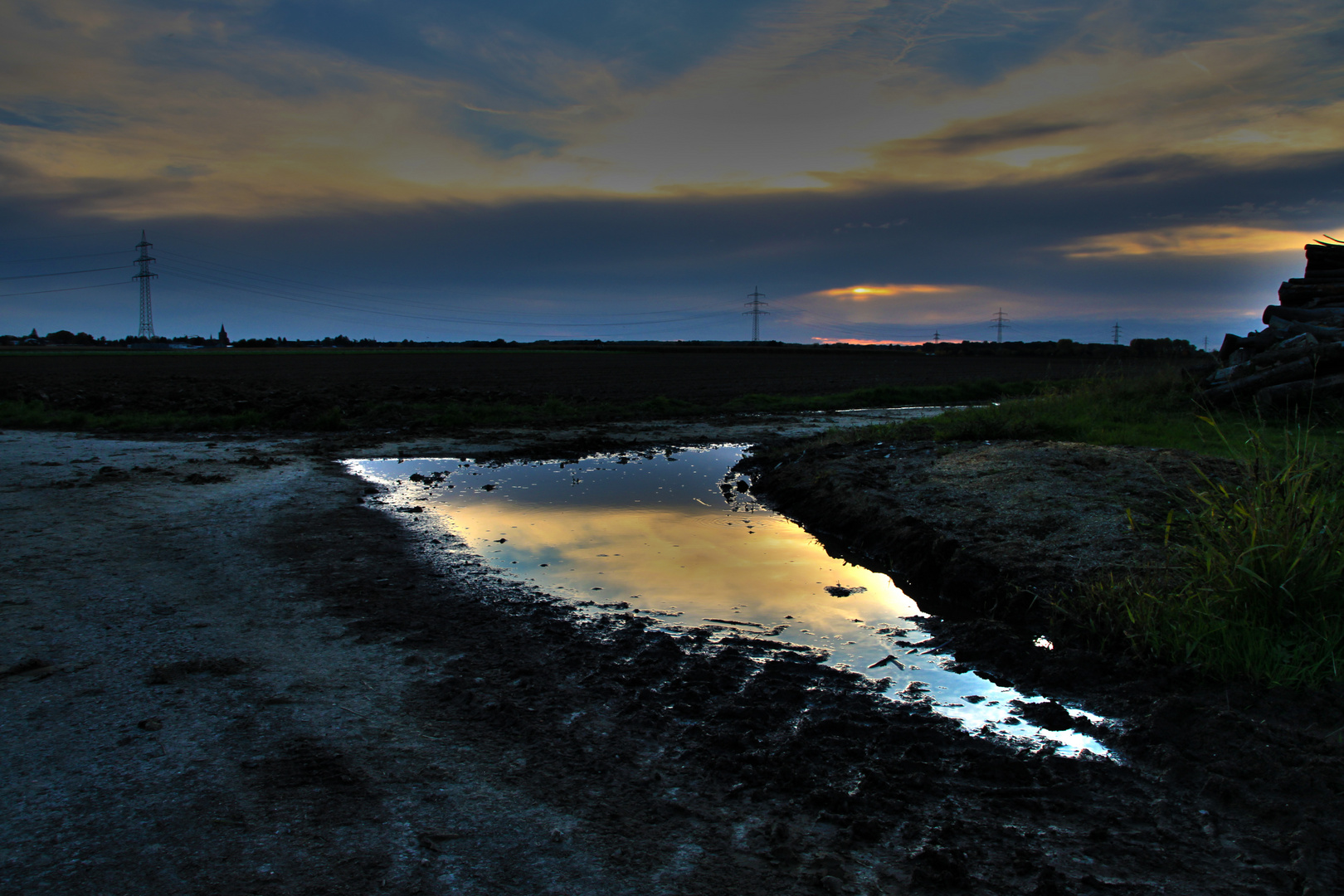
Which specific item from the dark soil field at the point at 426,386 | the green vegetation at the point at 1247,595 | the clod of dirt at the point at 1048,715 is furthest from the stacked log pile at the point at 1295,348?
the clod of dirt at the point at 1048,715

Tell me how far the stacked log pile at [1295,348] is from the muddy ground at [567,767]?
27.8 ft

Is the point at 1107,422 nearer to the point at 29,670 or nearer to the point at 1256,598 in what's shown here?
the point at 1256,598

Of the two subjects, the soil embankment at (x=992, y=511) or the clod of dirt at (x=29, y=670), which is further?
the soil embankment at (x=992, y=511)

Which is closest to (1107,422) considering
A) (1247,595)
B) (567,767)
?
(1247,595)

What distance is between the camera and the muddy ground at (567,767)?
2.47 meters

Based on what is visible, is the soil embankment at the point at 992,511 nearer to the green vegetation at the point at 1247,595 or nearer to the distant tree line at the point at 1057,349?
the green vegetation at the point at 1247,595

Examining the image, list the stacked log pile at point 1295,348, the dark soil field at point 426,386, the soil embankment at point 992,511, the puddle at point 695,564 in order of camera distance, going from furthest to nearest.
Answer: the dark soil field at point 426,386 → the stacked log pile at point 1295,348 → the soil embankment at point 992,511 → the puddle at point 695,564

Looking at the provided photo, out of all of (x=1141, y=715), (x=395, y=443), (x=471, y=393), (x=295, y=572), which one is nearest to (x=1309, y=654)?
(x=1141, y=715)

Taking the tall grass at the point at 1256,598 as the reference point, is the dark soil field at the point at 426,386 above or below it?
above

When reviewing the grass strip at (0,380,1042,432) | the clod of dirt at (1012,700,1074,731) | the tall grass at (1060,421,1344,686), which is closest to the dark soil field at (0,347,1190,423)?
the grass strip at (0,380,1042,432)

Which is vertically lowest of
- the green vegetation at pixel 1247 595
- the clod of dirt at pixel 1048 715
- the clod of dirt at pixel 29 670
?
the clod of dirt at pixel 1048 715

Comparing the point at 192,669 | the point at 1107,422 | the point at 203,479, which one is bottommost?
the point at 192,669

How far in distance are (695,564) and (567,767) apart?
358cm

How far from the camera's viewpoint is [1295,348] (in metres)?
12.1
